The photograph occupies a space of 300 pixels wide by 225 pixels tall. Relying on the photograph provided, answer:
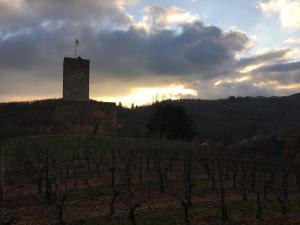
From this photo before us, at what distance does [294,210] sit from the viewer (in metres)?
21.5

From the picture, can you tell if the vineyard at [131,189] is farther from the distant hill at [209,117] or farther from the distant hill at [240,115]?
the distant hill at [240,115]

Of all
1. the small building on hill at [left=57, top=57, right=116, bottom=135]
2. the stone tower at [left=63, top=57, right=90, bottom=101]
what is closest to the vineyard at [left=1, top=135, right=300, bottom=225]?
the small building on hill at [left=57, top=57, right=116, bottom=135]

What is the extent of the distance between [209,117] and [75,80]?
6674cm

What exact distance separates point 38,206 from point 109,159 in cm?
1258

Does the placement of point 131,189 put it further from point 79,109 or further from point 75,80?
point 75,80

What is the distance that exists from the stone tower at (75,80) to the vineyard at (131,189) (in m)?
6.68

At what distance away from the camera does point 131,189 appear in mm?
23406

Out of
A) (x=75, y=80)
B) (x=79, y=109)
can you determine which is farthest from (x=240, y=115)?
(x=79, y=109)

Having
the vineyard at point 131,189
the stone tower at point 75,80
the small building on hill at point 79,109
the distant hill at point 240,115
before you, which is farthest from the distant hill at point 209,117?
the vineyard at point 131,189

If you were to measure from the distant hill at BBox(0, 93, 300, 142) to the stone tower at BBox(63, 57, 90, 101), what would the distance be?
1.98m

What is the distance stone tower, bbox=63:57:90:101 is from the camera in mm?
46156

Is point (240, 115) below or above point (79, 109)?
above

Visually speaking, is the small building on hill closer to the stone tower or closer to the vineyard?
the stone tower

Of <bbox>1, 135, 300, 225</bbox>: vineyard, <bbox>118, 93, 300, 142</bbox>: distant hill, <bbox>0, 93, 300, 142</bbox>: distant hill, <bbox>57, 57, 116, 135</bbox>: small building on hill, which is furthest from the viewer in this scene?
<bbox>118, 93, 300, 142</bbox>: distant hill
